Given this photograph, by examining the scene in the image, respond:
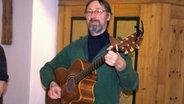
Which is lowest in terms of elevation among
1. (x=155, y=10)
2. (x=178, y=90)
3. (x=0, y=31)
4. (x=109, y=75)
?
(x=178, y=90)

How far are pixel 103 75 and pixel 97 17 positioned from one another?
36cm

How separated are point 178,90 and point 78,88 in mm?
1181

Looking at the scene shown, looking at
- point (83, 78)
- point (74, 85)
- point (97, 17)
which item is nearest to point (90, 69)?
point (83, 78)

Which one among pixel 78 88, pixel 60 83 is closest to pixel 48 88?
pixel 60 83

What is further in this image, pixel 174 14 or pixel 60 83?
pixel 174 14

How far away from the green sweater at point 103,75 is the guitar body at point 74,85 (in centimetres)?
6

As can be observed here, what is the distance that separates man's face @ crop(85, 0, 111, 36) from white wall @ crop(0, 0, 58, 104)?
137cm

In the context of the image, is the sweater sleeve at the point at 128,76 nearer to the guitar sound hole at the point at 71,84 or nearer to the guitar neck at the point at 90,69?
the guitar neck at the point at 90,69

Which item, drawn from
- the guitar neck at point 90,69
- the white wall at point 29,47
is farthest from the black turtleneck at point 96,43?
the white wall at point 29,47

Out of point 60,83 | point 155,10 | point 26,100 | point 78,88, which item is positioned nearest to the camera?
point 78,88

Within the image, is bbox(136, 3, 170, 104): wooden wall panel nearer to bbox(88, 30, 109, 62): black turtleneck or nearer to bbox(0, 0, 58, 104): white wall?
bbox(88, 30, 109, 62): black turtleneck

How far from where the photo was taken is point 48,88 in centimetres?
237

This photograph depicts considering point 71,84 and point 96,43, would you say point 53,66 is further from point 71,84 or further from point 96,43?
point 96,43

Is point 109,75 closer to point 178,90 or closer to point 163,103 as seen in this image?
point 163,103
